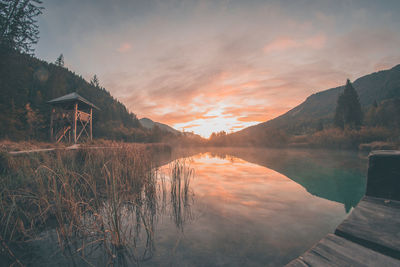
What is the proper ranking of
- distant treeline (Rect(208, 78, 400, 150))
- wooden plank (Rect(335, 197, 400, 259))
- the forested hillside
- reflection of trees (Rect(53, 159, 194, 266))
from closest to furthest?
wooden plank (Rect(335, 197, 400, 259)) → reflection of trees (Rect(53, 159, 194, 266)) → the forested hillside → distant treeline (Rect(208, 78, 400, 150))

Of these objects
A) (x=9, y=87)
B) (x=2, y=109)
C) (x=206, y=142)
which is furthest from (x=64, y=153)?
(x=206, y=142)

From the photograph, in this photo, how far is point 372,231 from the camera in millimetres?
1630

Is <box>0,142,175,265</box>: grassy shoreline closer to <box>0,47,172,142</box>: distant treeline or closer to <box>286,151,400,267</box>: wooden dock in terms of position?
<box>286,151,400,267</box>: wooden dock

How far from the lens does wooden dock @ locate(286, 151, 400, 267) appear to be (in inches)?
50.4

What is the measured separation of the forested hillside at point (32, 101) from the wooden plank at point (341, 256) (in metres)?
17.3

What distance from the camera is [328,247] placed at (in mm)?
1435

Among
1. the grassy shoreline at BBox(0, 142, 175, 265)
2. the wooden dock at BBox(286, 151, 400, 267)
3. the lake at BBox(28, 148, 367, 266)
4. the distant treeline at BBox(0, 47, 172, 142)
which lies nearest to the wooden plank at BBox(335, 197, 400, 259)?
the wooden dock at BBox(286, 151, 400, 267)

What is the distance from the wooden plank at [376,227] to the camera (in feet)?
4.72

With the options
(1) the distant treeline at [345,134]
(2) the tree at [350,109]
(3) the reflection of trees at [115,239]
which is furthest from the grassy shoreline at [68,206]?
(2) the tree at [350,109]

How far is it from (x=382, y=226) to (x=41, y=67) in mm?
77850

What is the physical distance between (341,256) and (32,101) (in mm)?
49349

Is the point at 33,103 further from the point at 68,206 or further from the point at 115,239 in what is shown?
the point at 115,239

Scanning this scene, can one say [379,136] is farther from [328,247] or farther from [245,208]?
[328,247]

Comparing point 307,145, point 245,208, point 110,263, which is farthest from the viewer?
point 307,145
